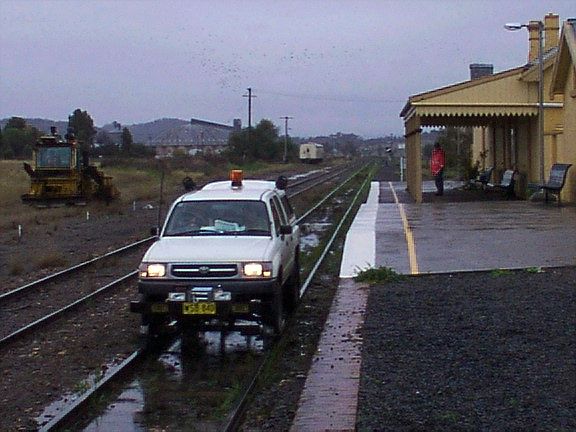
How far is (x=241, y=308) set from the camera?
10594mm

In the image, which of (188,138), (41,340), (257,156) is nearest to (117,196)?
(41,340)

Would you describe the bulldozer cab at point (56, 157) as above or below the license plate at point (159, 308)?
above

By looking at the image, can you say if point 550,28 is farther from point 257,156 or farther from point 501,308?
point 257,156

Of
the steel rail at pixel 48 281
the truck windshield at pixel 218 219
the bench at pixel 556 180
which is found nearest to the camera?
the truck windshield at pixel 218 219

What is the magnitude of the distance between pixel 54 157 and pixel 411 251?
24.3 m

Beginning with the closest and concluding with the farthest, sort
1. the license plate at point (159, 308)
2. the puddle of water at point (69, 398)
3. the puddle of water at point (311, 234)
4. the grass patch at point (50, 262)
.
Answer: the puddle of water at point (69, 398) < the license plate at point (159, 308) < the grass patch at point (50, 262) < the puddle of water at point (311, 234)

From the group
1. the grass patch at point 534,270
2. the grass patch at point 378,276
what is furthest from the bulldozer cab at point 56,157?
the grass patch at point 534,270

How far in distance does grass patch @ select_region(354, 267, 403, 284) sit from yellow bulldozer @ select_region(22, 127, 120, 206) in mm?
25740

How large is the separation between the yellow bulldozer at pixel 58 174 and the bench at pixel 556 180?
734 inches

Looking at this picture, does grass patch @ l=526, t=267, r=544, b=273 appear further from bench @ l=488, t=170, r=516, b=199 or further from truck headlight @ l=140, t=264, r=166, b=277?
bench @ l=488, t=170, r=516, b=199

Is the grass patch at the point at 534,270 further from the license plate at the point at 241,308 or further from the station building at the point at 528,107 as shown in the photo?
the station building at the point at 528,107

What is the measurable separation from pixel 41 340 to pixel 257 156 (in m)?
103

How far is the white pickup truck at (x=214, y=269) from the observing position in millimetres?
10562

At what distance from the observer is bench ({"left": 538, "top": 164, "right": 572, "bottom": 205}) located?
28156mm
